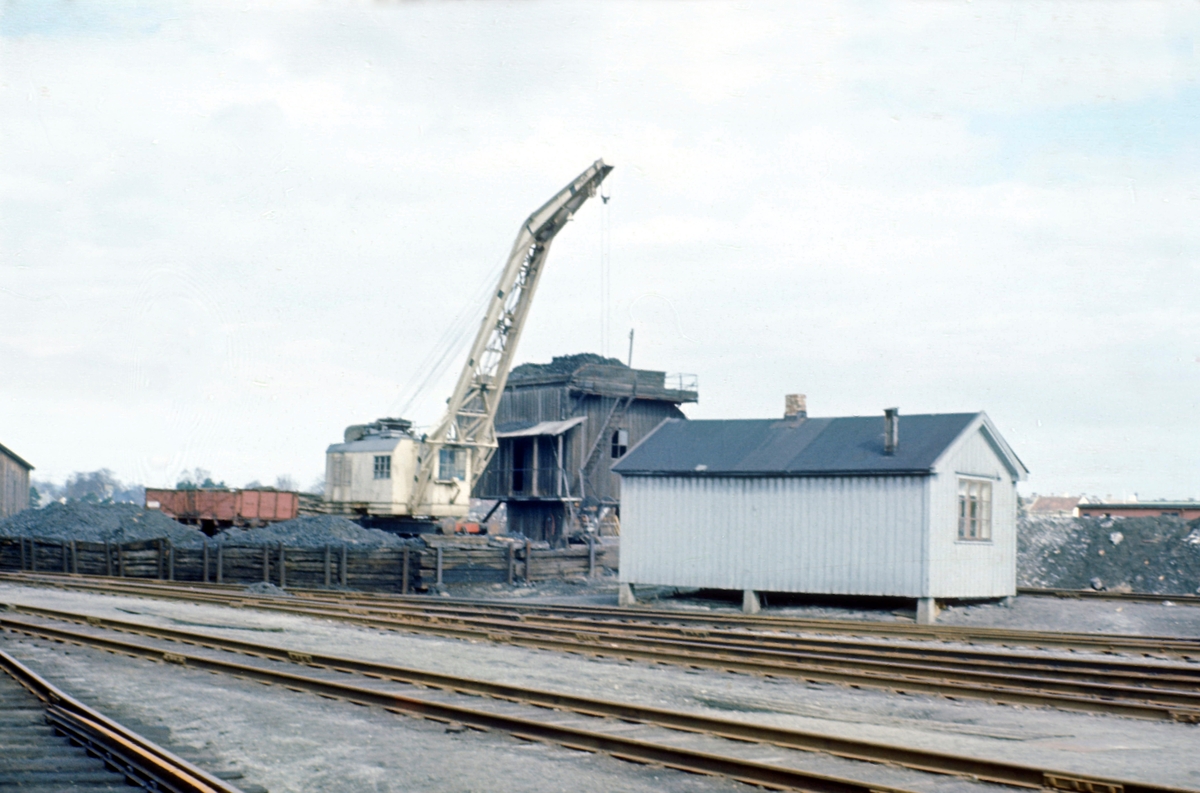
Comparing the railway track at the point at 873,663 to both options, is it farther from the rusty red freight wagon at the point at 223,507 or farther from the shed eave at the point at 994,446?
the rusty red freight wagon at the point at 223,507

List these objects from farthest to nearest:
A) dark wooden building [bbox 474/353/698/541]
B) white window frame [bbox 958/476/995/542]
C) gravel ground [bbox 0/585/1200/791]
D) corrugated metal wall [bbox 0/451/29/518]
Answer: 1. corrugated metal wall [bbox 0/451/29/518]
2. dark wooden building [bbox 474/353/698/541]
3. white window frame [bbox 958/476/995/542]
4. gravel ground [bbox 0/585/1200/791]

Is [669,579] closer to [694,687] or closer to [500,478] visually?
[694,687]

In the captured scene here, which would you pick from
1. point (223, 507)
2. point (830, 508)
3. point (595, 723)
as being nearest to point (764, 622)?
point (830, 508)

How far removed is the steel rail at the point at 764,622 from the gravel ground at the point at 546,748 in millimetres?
7082

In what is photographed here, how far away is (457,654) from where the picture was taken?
1784 centimetres

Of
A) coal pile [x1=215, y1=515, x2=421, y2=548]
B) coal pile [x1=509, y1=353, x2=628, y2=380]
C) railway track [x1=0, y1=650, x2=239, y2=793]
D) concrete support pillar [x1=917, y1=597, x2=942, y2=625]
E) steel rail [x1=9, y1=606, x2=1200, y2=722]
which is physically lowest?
concrete support pillar [x1=917, y1=597, x2=942, y2=625]

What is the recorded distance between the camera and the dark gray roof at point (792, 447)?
2755 cm

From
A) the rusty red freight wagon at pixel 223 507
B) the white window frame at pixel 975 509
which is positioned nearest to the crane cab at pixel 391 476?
the rusty red freight wagon at pixel 223 507

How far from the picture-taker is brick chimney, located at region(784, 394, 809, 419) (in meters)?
32.7

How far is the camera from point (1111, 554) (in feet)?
133

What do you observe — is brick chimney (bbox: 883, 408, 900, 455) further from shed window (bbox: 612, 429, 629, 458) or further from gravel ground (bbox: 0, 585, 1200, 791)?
shed window (bbox: 612, 429, 629, 458)

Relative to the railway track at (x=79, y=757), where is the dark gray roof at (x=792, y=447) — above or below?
above

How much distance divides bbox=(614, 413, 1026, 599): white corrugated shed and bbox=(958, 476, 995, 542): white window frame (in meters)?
0.15

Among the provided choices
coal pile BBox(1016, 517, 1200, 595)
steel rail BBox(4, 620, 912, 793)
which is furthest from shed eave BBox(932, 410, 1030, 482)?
steel rail BBox(4, 620, 912, 793)
